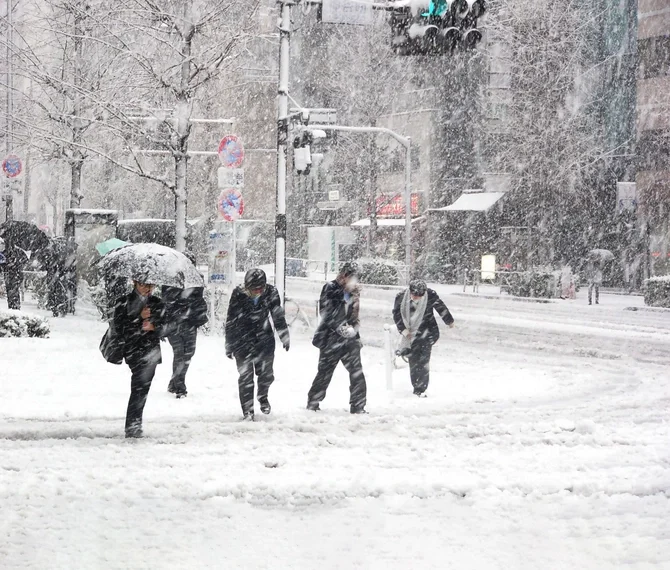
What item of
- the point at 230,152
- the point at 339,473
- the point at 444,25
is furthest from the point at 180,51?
the point at 339,473

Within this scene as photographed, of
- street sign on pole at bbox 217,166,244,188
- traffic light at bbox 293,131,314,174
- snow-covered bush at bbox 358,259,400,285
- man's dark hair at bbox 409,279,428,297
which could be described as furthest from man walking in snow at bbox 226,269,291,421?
snow-covered bush at bbox 358,259,400,285

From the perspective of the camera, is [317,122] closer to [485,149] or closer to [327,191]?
[485,149]

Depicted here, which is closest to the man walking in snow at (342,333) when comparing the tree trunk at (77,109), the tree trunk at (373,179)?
the tree trunk at (77,109)

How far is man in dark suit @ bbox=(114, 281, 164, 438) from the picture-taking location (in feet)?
27.3

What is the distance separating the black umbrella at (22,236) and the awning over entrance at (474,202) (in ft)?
78.6

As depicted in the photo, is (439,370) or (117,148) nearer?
(439,370)

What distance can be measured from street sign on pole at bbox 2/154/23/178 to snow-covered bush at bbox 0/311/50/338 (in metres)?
9.70

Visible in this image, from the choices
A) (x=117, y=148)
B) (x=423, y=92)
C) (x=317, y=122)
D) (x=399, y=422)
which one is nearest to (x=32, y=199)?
(x=423, y=92)

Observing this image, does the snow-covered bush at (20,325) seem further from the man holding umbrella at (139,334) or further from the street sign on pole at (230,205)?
the man holding umbrella at (139,334)

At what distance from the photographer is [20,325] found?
52.6ft

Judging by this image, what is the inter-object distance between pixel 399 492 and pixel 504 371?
24.8 feet

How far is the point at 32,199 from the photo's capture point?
10175 cm

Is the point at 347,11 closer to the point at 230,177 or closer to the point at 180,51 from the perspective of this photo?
the point at 230,177

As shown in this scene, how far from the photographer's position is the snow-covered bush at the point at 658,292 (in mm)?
27969
